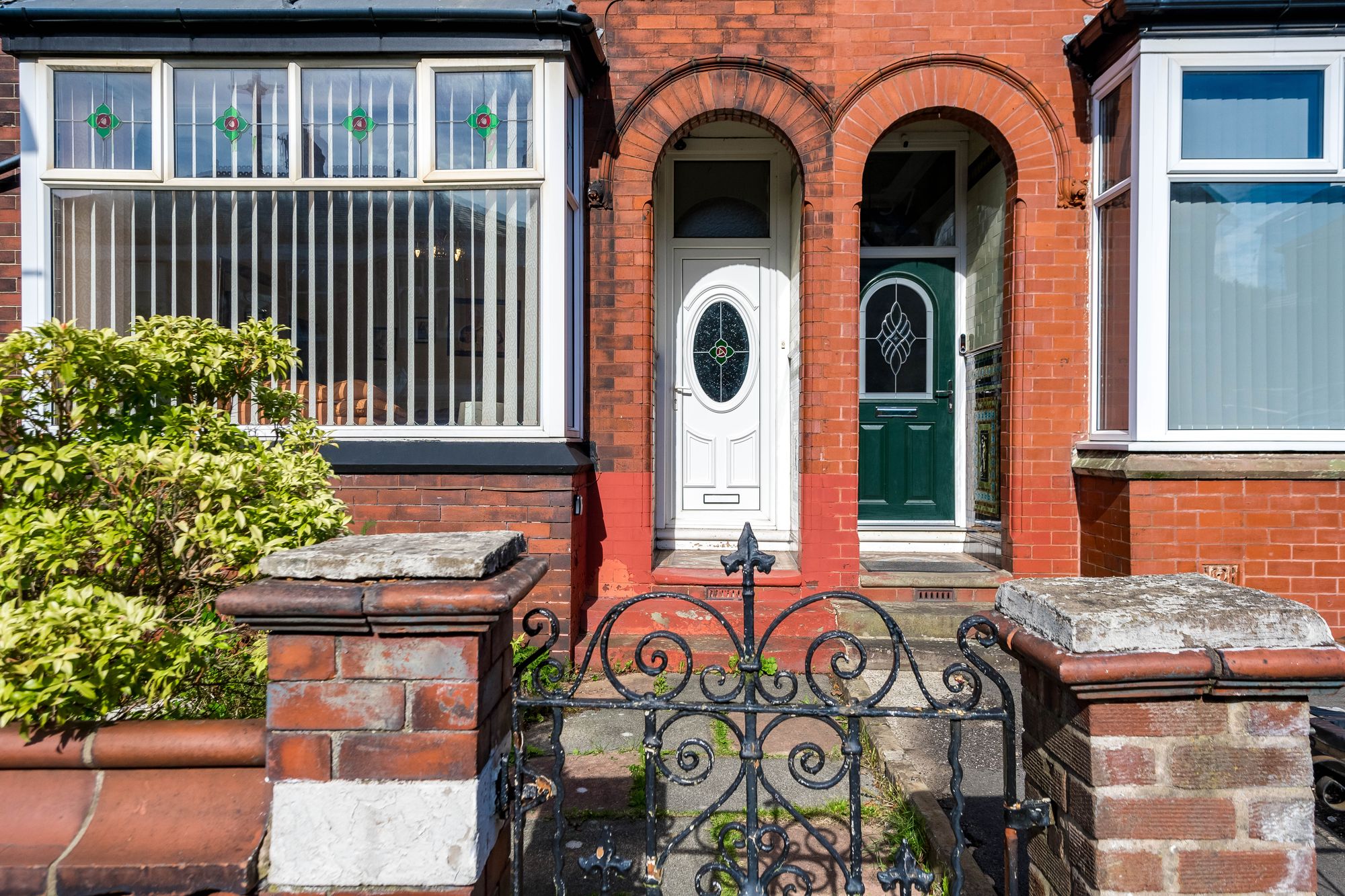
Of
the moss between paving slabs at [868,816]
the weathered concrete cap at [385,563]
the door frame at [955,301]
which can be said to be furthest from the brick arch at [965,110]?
the weathered concrete cap at [385,563]

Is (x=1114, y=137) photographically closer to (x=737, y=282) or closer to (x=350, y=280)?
(x=737, y=282)

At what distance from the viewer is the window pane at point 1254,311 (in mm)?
4801

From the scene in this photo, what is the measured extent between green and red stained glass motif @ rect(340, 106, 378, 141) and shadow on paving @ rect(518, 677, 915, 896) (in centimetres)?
371

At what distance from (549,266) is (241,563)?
3.19m

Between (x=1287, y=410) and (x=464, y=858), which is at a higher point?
(x=1287, y=410)

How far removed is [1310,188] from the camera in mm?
4770

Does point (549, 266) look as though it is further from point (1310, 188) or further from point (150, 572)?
point (1310, 188)

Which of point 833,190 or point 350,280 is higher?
point 833,190

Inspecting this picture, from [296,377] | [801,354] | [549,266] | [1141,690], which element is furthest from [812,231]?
[1141,690]

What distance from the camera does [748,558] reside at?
81.7 inches

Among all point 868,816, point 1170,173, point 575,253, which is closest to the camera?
point 868,816

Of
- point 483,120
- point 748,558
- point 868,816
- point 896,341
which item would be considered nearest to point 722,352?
point 896,341

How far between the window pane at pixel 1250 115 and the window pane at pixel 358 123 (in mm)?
4855

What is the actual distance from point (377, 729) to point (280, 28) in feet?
15.5
